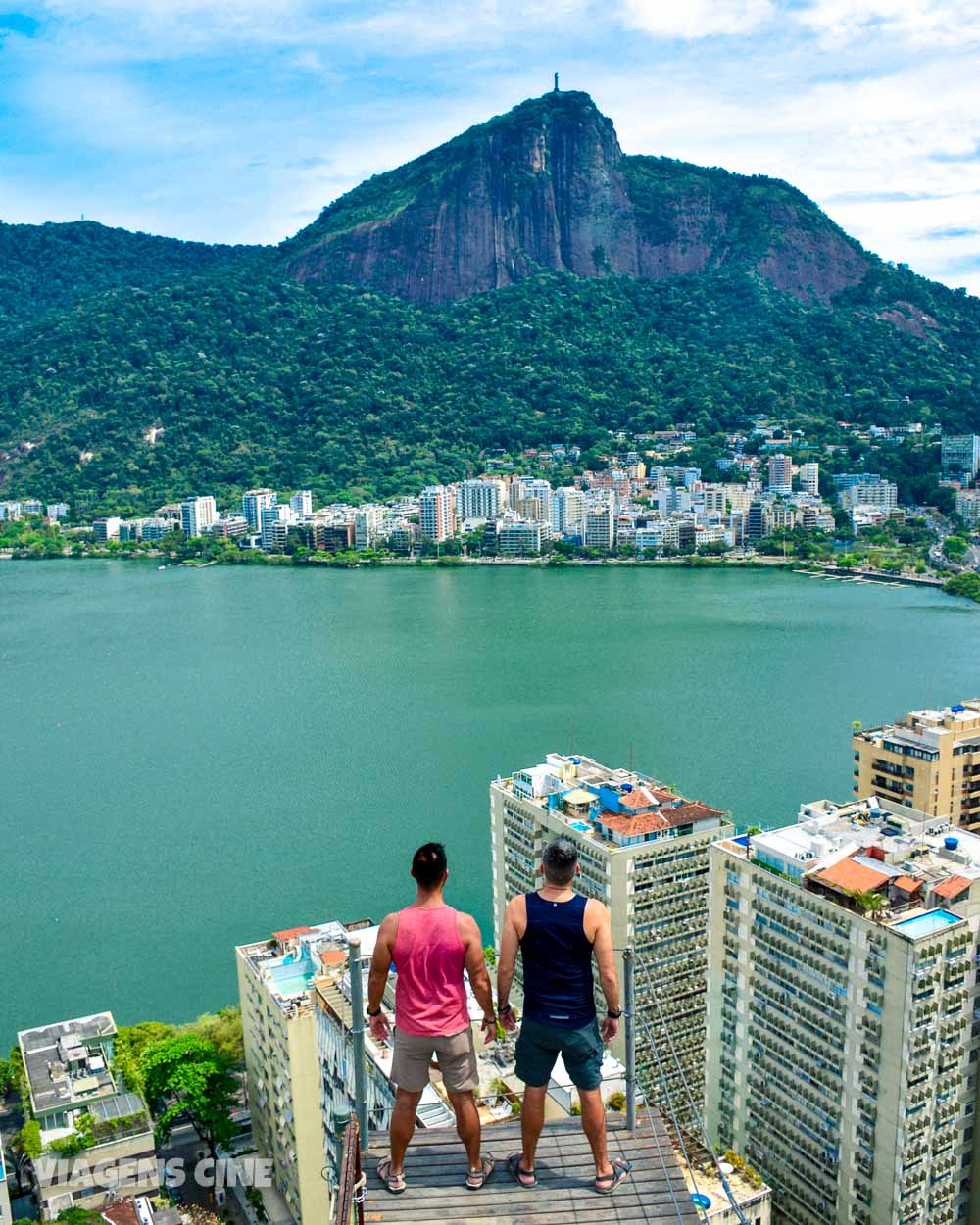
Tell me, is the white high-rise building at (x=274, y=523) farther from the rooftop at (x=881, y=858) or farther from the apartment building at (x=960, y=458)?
the rooftop at (x=881, y=858)

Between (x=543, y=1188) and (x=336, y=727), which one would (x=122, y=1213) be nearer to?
(x=543, y=1188)

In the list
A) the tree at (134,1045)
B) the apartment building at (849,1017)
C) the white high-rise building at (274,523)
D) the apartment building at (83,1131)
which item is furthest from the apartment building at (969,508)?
the apartment building at (83,1131)

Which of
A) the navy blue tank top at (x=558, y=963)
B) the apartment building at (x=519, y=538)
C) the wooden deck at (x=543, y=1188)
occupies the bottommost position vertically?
the apartment building at (x=519, y=538)

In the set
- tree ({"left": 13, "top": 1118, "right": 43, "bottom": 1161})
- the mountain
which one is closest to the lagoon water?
tree ({"left": 13, "top": 1118, "right": 43, "bottom": 1161})

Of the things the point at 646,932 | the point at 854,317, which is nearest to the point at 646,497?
the point at 854,317

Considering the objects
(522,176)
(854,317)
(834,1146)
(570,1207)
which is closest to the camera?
(570,1207)

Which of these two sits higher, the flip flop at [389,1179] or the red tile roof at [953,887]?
the flip flop at [389,1179]

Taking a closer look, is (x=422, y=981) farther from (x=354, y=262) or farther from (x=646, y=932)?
(x=354, y=262)
